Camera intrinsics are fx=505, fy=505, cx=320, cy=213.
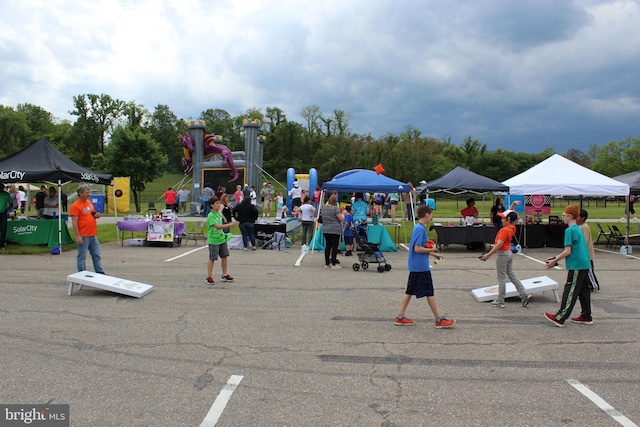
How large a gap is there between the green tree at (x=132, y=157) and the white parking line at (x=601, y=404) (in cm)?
3487

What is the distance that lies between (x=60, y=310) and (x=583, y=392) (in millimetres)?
6686

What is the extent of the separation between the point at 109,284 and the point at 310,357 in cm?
435

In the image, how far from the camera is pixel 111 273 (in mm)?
10828

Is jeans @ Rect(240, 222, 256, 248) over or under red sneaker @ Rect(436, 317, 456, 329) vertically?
over

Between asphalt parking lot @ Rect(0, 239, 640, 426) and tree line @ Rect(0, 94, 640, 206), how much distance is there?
4711 centimetres

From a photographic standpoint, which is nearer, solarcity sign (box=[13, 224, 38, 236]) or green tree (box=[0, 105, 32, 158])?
solarcity sign (box=[13, 224, 38, 236])

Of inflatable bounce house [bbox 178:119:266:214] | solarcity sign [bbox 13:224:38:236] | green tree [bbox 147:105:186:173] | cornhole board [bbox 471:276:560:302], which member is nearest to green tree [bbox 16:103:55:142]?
green tree [bbox 147:105:186:173]

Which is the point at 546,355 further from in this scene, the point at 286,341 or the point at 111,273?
the point at 111,273

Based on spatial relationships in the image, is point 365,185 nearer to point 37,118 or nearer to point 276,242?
point 276,242

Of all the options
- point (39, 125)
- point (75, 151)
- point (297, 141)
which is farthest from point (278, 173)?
point (39, 125)

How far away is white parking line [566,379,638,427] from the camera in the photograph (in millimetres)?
3896

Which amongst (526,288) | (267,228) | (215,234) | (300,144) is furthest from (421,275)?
(300,144)

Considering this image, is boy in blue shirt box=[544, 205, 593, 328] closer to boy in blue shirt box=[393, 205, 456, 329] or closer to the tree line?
boy in blue shirt box=[393, 205, 456, 329]

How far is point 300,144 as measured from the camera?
74.8 meters
